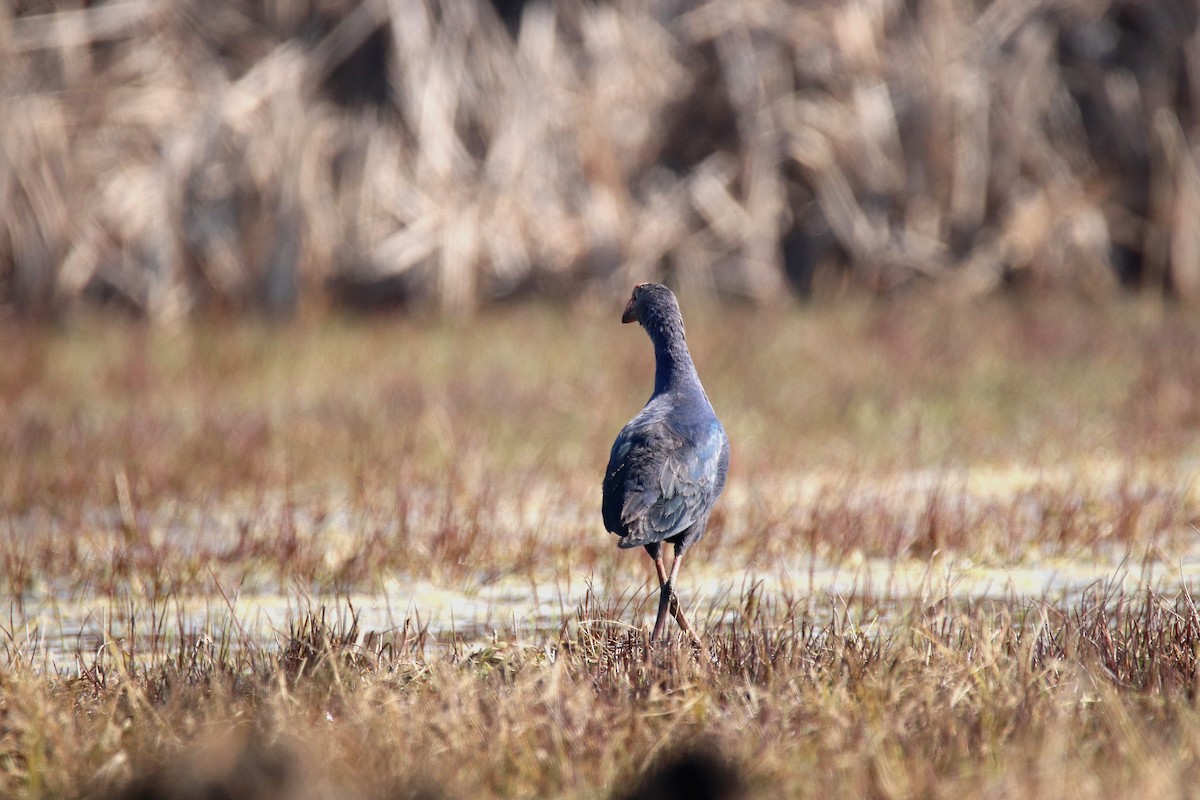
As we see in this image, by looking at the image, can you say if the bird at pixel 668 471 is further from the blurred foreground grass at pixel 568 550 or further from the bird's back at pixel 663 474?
the blurred foreground grass at pixel 568 550

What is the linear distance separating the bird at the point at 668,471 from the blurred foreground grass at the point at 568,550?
0.91 feet

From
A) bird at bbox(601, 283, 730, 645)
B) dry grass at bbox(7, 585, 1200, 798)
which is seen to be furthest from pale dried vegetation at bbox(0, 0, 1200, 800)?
bird at bbox(601, 283, 730, 645)

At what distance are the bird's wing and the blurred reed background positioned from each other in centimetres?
826

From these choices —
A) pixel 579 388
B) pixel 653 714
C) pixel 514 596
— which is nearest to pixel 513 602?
pixel 514 596

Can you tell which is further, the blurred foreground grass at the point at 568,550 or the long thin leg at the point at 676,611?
the long thin leg at the point at 676,611

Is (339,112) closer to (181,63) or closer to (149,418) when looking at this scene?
(181,63)

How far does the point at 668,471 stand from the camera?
407 cm

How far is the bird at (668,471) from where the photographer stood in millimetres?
4027

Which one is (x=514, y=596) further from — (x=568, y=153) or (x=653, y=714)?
(x=568, y=153)

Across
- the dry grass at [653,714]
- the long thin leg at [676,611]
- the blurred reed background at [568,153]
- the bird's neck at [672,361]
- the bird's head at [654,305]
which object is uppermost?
the blurred reed background at [568,153]

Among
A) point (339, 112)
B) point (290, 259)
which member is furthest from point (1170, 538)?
point (339, 112)

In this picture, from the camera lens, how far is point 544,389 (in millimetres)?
9320

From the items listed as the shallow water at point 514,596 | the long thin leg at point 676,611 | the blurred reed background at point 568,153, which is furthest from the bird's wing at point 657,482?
the blurred reed background at point 568,153

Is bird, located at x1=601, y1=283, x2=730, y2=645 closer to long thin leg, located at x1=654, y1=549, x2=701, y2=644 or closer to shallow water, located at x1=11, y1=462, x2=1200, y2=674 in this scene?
long thin leg, located at x1=654, y1=549, x2=701, y2=644
